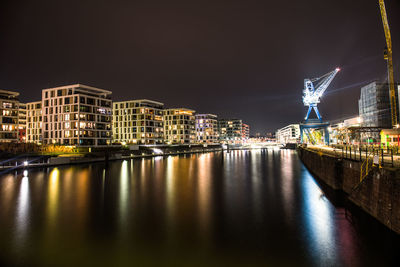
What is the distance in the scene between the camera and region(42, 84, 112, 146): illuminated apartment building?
6425 centimetres

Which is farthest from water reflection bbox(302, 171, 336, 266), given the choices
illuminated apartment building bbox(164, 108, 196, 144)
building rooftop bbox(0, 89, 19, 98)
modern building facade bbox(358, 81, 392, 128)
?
illuminated apartment building bbox(164, 108, 196, 144)

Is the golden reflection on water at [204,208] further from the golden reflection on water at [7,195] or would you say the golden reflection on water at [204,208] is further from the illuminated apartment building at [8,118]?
the illuminated apartment building at [8,118]

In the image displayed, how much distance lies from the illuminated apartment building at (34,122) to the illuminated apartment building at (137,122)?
85.5 feet

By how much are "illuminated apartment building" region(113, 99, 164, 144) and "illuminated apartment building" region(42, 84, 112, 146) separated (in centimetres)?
2172

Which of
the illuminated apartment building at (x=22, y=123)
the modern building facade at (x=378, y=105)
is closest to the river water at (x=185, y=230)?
the modern building facade at (x=378, y=105)

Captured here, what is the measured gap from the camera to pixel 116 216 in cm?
1569

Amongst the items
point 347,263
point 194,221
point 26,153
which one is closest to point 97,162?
point 26,153

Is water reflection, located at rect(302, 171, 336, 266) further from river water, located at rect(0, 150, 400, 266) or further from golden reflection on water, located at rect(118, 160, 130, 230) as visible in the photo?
golden reflection on water, located at rect(118, 160, 130, 230)

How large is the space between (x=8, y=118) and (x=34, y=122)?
71.2 feet

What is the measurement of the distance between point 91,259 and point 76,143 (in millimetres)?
59886

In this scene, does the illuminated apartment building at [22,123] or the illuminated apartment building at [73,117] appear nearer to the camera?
the illuminated apartment building at [73,117]

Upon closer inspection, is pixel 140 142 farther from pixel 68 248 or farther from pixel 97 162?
pixel 68 248

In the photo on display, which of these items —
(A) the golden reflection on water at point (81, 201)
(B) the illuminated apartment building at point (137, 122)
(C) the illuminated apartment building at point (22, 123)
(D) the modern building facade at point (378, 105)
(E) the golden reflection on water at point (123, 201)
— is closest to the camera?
(A) the golden reflection on water at point (81, 201)

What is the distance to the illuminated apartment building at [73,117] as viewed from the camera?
64250mm
